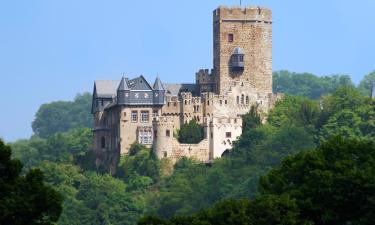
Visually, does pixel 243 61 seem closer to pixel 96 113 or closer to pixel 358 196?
pixel 96 113

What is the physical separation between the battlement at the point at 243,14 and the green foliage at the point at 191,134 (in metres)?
9.76

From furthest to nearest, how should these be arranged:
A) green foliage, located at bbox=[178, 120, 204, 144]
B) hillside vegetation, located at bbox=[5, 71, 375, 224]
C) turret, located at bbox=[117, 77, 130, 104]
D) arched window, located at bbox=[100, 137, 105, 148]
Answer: arched window, located at bbox=[100, 137, 105, 148], turret, located at bbox=[117, 77, 130, 104], green foliage, located at bbox=[178, 120, 204, 144], hillside vegetation, located at bbox=[5, 71, 375, 224]

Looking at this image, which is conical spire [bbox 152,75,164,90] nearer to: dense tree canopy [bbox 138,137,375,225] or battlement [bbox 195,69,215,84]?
battlement [bbox 195,69,215,84]

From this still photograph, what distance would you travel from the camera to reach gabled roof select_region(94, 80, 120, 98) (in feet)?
464

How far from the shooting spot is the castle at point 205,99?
132 m

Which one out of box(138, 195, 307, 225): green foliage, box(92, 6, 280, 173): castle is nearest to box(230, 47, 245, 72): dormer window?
box(92, 6, 280, 173): castle

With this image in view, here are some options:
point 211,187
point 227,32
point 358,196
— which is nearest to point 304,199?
point 358,196

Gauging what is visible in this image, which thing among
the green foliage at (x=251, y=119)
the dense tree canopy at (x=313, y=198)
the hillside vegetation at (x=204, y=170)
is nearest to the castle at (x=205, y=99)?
the green foliage at (x=251, y=119)

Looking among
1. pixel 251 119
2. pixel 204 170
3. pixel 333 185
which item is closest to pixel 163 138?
pixel 204 170

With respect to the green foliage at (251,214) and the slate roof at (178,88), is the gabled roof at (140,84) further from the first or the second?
the green foliage at (251,214)

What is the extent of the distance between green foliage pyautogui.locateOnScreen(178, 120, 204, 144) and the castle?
0.39 meters

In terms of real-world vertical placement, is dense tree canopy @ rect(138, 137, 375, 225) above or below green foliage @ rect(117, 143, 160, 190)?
below

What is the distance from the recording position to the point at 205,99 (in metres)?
135

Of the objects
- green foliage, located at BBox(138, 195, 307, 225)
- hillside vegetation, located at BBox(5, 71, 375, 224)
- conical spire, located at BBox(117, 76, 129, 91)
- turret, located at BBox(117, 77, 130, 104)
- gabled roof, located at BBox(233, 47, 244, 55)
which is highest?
gabled roof, located at BBox(233, 47, 244, 55)
